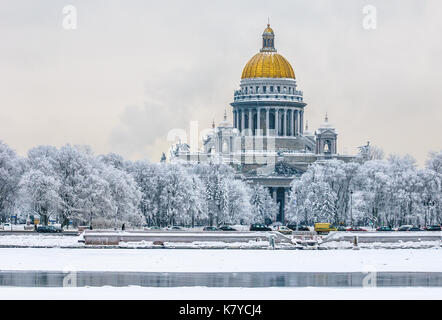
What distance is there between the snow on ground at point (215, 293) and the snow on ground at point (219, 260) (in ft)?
37.6

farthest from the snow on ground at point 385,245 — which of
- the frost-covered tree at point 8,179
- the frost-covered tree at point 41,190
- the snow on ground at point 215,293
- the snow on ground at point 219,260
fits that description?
the frost-covered tree at point 8,179

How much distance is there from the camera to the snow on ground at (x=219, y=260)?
251 feet

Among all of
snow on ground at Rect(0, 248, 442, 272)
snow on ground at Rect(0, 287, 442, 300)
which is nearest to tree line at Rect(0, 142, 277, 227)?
snow on ground at Rect(0, 248, 442, 272)

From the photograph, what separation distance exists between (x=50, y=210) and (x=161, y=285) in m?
63.1

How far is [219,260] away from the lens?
8388cm

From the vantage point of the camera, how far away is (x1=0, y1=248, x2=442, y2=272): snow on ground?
251ft

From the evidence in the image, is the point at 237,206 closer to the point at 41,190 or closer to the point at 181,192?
the point at 181,192

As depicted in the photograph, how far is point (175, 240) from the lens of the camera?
4038 inches

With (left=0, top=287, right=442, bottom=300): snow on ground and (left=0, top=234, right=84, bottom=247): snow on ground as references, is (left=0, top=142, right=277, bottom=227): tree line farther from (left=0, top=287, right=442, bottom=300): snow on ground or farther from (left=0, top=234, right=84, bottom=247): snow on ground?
(left=0, top=287, right=442, bottom=300): snow on ground

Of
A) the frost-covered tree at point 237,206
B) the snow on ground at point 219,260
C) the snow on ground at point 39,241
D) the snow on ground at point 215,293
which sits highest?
the frost-covered tree at point 237,206

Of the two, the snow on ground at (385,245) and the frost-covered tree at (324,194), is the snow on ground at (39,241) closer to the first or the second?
the snow on ground at (385,245)

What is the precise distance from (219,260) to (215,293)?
22.5 m
